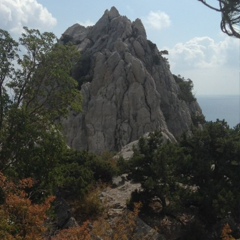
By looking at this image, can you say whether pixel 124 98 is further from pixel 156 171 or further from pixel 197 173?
pixel 156 171

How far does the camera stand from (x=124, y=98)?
1976 inches

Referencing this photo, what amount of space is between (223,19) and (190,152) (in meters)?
9.57

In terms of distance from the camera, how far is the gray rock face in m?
49.3

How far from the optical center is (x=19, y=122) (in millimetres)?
13109

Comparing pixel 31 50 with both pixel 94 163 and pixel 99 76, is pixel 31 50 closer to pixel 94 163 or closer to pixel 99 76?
pixel 94 163

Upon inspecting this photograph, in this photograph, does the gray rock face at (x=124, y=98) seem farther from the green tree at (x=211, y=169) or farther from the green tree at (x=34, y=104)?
the green tree at (x=34, y=104)

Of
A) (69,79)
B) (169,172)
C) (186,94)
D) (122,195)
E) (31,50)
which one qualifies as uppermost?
(186,94)

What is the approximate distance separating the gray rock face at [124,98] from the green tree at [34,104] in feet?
106

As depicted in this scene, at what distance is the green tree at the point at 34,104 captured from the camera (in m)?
13.3

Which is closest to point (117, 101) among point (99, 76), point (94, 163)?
point (99, 76)

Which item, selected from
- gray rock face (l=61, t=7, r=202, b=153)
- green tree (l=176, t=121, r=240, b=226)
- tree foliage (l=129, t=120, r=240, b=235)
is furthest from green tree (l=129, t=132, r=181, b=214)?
Answer: gray rock face (l=61, t=7, r=202, b=153)

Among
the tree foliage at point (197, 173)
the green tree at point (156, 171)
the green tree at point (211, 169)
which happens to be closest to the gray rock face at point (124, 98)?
the green tree at point (211, 169)

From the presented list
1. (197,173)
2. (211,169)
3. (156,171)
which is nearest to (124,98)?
(211,169)

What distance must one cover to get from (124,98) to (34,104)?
116 feet
